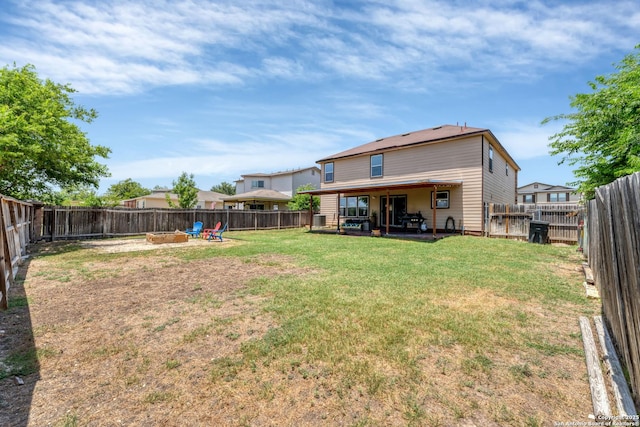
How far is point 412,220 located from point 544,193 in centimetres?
3998

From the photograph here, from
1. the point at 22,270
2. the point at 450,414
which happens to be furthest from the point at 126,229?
the point at 450,414

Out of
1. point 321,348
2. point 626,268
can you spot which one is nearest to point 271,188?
point 321,348

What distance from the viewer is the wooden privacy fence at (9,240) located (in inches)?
183

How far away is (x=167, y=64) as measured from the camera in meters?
10.5

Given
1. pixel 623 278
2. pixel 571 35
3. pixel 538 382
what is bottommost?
pixel 538 382

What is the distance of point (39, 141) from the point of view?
35.9ft

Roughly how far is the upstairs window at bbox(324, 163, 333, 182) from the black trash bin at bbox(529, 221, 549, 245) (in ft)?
42.8

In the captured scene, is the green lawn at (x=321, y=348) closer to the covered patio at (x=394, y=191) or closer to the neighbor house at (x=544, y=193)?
the covered patio at (x=394, y=191)

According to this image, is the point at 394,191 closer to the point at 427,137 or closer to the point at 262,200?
the point at 427,137

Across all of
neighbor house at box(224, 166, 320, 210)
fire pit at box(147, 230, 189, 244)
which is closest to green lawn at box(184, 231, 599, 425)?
fire pit at box(147, 230, 189, 244)

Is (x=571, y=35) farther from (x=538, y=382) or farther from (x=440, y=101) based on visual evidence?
(x=538, y=382)

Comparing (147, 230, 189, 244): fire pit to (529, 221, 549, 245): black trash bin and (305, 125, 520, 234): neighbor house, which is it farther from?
(529, 221, 549, 245): black trash bin

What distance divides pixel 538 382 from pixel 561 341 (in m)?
1.17

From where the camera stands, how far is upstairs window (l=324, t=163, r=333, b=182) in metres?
22.0
